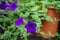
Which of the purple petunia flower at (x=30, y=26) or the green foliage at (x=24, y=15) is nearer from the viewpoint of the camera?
the purple petunia flower at (x=30, y=26)

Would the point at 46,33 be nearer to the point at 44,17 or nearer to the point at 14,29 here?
the point at 44,17

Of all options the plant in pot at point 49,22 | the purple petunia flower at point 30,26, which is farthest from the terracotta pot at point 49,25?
the purple petunia flower at point 30,26

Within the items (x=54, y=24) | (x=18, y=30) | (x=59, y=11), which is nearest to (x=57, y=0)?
(x=59, y=11)

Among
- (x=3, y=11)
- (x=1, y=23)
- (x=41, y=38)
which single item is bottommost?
(x=41, y=38)

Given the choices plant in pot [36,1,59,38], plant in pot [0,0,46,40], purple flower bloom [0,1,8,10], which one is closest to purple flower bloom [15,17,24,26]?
plant in pot [0,0,46,40]

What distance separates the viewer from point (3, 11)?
1.49 m

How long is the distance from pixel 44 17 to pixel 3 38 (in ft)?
1.50

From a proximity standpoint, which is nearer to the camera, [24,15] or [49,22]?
[24,15]

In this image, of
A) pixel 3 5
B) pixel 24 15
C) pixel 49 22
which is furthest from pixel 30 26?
pixel 49 22

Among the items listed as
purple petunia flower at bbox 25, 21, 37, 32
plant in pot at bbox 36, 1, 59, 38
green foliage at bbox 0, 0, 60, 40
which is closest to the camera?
purple petunia flower at bbox 25, 21, 37, 32

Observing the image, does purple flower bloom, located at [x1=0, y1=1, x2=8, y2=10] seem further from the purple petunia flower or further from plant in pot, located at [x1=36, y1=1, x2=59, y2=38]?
plant in pot, located at [x1=36, y1=1, x2=59, y2=38]

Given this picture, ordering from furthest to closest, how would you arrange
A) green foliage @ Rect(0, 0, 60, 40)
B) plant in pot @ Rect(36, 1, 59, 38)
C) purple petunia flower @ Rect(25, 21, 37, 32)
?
plant in pot @ Rect(36, 1, 59, 38)
green foliage @ Rect(0, 0, 60, 40)
purple petunia flower @ Rect(25, 21, 37, 32)

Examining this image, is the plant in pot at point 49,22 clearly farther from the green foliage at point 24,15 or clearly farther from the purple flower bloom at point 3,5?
the purple flower bloom at point 3,5

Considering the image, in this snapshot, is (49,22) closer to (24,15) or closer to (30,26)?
(24,15)
